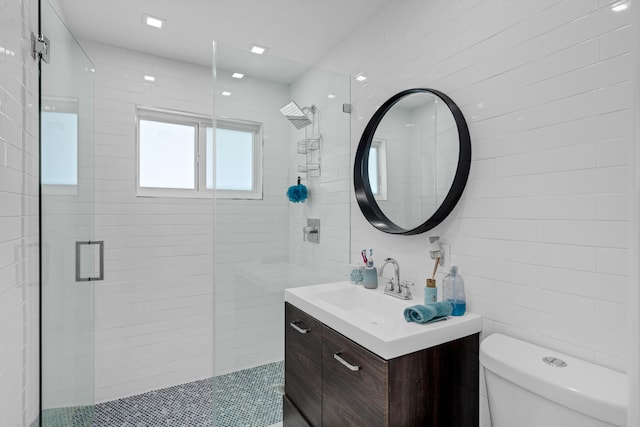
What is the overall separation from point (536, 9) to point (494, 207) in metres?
0.75

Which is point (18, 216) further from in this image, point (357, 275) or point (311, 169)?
point (357, 275)

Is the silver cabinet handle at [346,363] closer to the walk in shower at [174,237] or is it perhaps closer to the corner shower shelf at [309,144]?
the walk in shower at [174,237]

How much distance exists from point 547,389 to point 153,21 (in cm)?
275

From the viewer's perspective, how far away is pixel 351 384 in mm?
1332

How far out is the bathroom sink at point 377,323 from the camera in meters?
1.21

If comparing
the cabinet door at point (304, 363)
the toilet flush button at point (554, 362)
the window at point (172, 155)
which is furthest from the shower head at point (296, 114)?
the toilet flush button at point (554, 362)

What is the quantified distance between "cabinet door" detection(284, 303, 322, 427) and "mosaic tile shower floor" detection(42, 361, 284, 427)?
0.33 meters

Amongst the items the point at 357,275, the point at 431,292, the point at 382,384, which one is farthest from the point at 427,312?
the point at 357,275

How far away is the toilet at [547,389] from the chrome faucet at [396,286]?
503 mm

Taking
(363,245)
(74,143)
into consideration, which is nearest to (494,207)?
(363,245)

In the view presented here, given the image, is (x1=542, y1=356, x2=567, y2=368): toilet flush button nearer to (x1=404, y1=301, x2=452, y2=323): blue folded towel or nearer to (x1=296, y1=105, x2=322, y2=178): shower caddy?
(x1=404, y1=301, x2=452, y2=323): blue folded towel

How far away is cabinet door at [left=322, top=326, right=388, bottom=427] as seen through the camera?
47.1 inches

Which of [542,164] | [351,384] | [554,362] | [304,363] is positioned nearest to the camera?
[554,362]

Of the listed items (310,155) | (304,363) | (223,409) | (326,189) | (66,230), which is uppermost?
(310,155)
